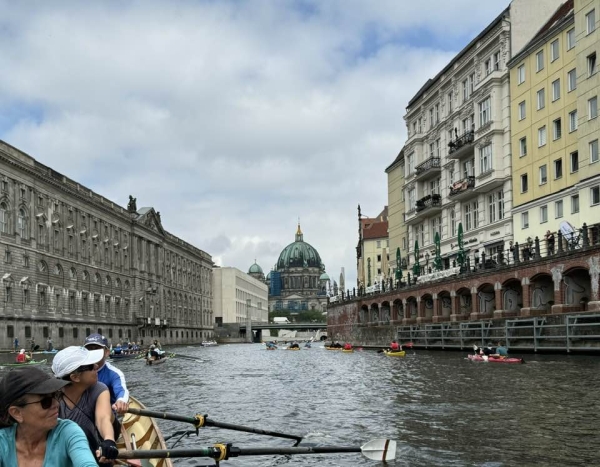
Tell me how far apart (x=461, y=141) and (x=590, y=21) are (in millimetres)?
19343

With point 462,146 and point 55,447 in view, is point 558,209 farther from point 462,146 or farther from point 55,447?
point 55,447

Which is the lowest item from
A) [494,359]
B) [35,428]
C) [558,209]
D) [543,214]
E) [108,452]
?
[494,359]

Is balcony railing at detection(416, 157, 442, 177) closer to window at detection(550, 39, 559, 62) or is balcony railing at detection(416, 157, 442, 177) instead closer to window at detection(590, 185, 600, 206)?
window at detection(550, 39, 559, 62)

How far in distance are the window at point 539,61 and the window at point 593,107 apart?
825 cm

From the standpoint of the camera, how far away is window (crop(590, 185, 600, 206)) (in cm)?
4766

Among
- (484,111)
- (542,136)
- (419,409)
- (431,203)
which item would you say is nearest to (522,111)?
(542,136)

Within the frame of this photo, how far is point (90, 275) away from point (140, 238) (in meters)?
27.5

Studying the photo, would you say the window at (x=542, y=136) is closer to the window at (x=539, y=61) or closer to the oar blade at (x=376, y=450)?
the window at (x=539, y=61)

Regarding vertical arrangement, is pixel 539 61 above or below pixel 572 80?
above

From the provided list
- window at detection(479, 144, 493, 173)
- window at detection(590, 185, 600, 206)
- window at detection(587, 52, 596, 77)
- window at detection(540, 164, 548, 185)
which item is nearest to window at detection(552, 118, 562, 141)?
window at detection(540, 164, 548, 185)

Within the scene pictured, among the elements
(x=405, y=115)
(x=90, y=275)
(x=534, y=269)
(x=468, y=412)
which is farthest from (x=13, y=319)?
(x=468, y=412)

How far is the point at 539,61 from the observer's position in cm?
5616

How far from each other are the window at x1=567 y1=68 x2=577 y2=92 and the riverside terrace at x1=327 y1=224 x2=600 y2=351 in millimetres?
10798

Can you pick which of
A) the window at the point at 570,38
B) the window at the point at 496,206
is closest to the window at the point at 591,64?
the window at the point at 570,38
